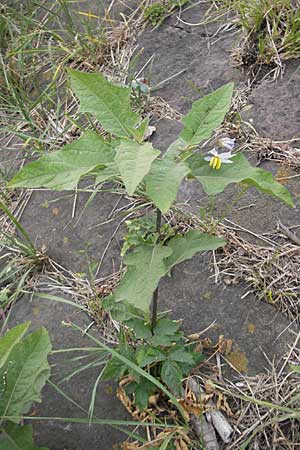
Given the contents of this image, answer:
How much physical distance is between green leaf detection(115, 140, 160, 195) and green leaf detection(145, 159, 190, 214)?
57 millimetres

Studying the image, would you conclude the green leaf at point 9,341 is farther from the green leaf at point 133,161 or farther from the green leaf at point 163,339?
the green leaf at point 133,161

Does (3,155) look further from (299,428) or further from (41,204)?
(299,428)

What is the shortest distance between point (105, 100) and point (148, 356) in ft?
2.07

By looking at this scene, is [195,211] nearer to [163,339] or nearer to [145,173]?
[163,339]

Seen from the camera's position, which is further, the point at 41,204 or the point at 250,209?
the point at 41,204

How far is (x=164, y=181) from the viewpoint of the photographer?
1.11 m

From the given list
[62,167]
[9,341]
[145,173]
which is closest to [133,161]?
[145,173]

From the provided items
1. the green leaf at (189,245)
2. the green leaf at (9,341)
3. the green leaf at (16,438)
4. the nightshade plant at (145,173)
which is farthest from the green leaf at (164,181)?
the green leaf at (16,438)

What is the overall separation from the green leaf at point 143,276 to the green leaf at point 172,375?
0.29m

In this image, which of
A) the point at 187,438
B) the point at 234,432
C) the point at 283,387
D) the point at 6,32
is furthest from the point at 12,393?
the point at 6,32

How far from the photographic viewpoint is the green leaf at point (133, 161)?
3.33 feet

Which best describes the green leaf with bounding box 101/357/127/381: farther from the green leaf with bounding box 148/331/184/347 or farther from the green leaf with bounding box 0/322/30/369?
the green leaf with bounding box 0/322/30/369

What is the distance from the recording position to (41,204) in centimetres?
207

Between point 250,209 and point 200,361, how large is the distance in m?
0.56
